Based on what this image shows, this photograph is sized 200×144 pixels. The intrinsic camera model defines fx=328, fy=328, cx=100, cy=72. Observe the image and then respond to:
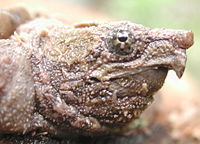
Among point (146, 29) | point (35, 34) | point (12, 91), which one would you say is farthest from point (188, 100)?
point (12, 91)

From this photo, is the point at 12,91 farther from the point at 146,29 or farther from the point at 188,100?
the point at 188,100

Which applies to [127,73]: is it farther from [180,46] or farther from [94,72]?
[180,46]

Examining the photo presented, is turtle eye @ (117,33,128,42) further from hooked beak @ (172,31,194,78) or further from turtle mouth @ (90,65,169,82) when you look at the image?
hooked beak @ (172,31,194,78)

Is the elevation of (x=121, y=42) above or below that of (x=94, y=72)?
above

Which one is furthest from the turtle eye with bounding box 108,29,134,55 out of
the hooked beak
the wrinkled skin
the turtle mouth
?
the hooked beak

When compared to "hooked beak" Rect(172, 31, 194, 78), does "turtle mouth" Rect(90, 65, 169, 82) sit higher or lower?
lower

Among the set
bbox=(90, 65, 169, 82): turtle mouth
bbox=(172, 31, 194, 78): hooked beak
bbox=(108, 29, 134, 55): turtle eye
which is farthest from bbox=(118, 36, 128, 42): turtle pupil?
bbox=(172, 31, 194, 78): hooked beak

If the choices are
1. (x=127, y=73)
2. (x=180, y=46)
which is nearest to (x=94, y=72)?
(x=127, y=73)
